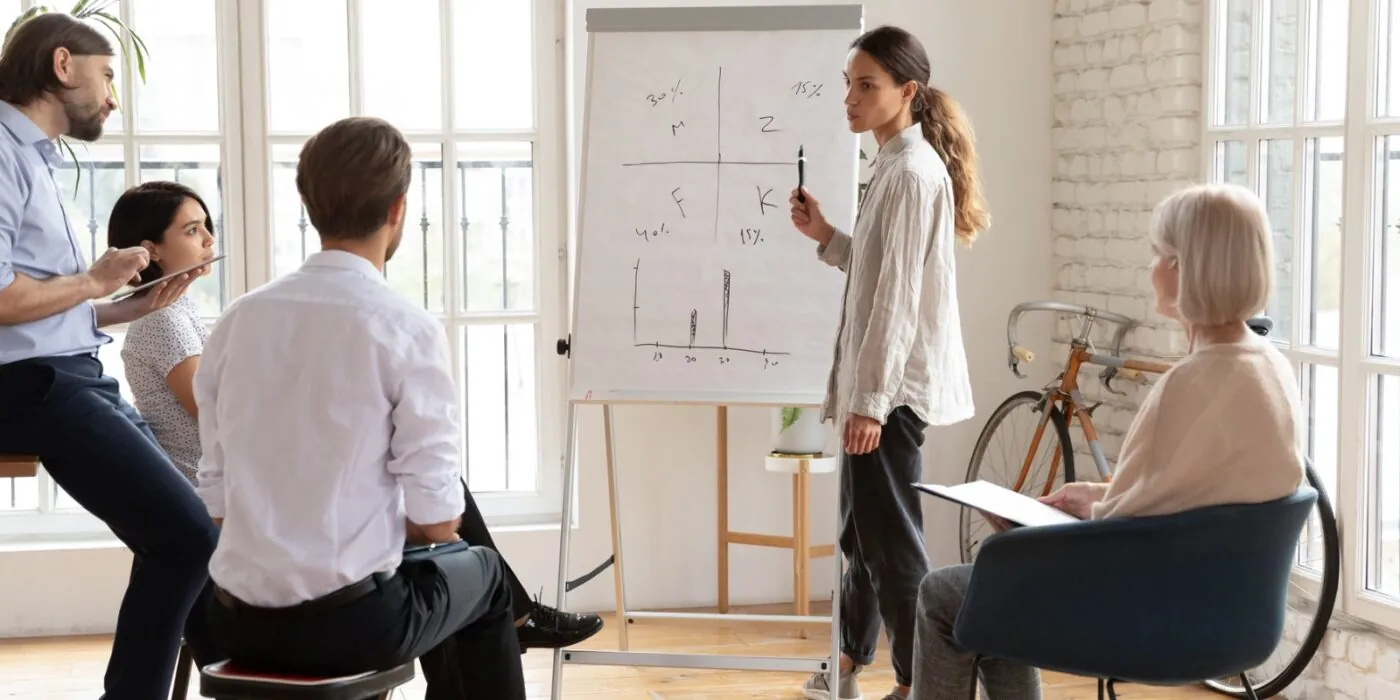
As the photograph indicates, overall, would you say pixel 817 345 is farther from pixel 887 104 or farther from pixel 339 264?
pixel 339 264

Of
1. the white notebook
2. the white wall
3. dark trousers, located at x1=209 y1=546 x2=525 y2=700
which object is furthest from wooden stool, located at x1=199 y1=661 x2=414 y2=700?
the white wall

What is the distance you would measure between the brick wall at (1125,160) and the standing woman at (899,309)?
1.00 meters

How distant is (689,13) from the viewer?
3.49m

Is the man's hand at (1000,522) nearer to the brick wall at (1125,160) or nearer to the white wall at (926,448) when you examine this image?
the brick wall at (1125,160)

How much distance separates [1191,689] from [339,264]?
261 cm

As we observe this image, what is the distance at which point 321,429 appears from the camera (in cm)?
195

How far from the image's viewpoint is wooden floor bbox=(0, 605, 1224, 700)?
358 centimetres

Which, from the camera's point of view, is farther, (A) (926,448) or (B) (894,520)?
(A) (926,448)

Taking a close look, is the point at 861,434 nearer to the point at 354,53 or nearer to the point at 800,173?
the point at 800,173

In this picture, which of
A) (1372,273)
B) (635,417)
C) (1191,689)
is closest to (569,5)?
(635,417)

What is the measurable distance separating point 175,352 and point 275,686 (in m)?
1.04

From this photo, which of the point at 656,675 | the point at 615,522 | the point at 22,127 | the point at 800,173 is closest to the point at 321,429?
the point at 22,127

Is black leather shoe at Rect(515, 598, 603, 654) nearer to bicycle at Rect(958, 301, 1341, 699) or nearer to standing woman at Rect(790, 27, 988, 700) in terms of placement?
standing woman at Rect(790, 27, 988, 700)

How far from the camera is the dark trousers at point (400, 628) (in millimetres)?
1998
